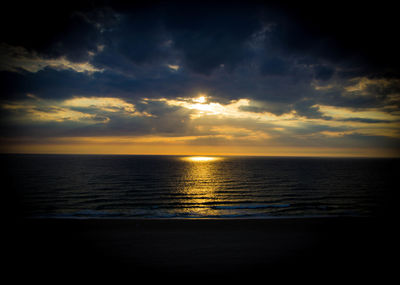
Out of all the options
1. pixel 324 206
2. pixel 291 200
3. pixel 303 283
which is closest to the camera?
pixel 303 283

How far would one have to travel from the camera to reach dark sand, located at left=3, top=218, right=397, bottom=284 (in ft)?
19.1

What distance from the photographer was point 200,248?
733 cm

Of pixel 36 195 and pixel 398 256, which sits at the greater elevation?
pixel 398 256

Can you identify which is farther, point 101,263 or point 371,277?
point 101,263

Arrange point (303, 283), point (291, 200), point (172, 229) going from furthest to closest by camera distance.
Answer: point (291, 200), point (172, 229), point (303, 283)

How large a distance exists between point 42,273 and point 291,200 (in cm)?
2764

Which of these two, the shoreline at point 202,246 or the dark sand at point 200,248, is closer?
the dark sand at point 200,248

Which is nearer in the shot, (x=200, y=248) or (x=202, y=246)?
(x=200, y=248)

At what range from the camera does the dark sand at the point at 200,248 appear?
229 inches

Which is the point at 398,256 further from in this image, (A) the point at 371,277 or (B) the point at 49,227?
A: (B) the point at 49,227

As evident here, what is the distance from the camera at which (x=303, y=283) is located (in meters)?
5.27

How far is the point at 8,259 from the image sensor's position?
625 cm

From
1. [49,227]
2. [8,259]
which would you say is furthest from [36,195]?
[8,259]

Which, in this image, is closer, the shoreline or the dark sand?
the dark sand
